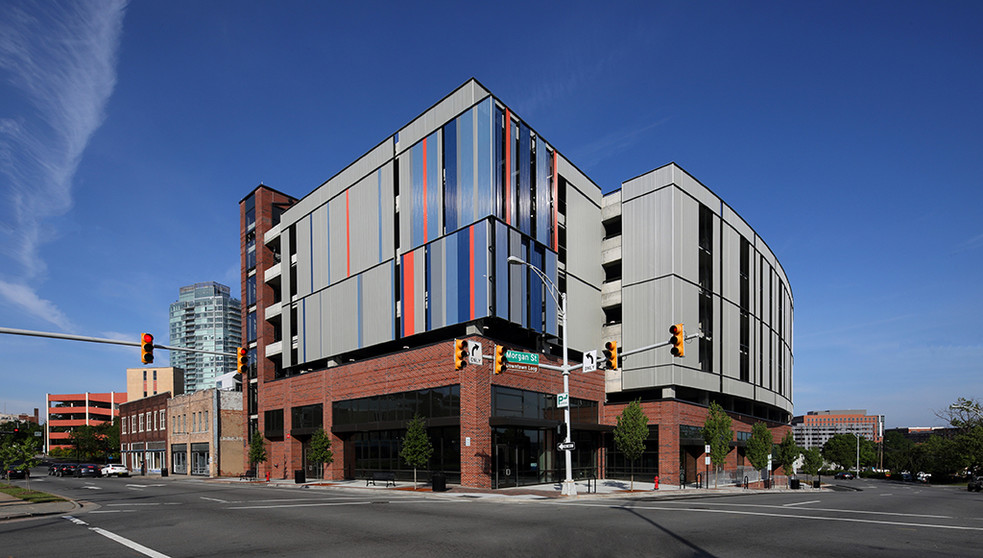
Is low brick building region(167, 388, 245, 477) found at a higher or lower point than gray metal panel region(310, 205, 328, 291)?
lower

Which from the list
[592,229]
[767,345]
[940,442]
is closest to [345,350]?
[592,229]

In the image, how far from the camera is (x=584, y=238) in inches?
1945

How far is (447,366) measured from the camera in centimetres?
3766

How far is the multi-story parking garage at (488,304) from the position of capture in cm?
3838

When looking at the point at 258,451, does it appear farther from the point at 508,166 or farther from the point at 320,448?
the point at 508,166

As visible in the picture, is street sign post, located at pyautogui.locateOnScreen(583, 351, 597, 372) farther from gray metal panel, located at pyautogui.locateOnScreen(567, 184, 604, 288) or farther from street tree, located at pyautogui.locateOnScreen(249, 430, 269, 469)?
street tree, located at pyautogui.locateOnScreen(249, 430, 269, 469)

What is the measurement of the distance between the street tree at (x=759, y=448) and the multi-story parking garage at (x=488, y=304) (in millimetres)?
3219

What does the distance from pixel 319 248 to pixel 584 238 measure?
22.4 meters

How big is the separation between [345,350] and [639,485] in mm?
23971

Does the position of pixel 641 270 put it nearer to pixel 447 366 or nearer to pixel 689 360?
pixel 689 360

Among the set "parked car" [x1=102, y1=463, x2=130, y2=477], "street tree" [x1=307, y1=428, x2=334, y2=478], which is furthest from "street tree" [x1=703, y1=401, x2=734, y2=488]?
"parked car" [x1=102, y1=463, x2=130, y2=477]

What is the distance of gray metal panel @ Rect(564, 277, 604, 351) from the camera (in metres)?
45.9

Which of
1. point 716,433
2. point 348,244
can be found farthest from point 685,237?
point 348,244

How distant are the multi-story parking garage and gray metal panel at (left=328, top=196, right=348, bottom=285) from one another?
171 millimetres
